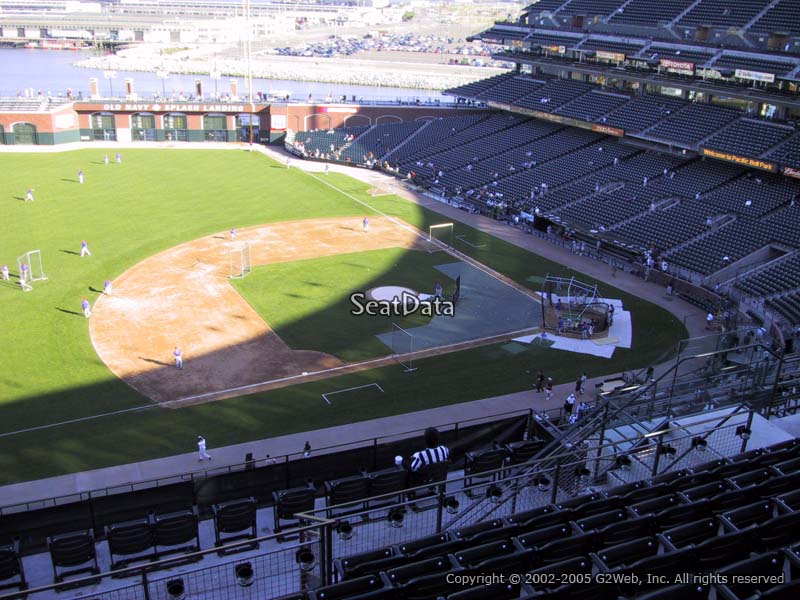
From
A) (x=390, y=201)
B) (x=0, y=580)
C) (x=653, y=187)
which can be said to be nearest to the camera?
(x=0, y=580)

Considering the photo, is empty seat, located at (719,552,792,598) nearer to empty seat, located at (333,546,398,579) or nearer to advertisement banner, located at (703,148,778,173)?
empty seat, located at (333,546,398,579)

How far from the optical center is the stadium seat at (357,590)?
1081cm

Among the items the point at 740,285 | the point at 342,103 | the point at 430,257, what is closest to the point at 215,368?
the point at 430,257

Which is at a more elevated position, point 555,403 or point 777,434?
point 777,434

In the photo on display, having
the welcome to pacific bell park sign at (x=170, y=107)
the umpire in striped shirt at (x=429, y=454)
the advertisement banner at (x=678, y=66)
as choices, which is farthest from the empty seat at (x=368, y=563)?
the welcome to pacific bell park sign at (x=170, y=107)

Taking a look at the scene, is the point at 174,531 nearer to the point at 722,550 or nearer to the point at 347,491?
the point at 347,491

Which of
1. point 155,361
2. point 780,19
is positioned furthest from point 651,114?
point 155,361

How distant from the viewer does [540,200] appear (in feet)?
188

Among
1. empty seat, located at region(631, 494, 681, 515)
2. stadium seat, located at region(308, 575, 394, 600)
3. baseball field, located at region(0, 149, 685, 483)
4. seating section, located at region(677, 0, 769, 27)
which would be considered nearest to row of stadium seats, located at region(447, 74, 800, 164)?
seating section, located at region(677, 0, 769, 27)

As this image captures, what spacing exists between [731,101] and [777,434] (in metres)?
43.9

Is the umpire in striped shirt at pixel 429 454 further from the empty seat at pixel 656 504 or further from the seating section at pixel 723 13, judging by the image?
the seating section at pixel 723 13

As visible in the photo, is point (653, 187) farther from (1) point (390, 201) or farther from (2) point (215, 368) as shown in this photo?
(2) point (215, 368)

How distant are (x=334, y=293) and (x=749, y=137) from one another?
3174 cm

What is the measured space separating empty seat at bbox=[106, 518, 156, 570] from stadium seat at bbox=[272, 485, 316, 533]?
3.16m
